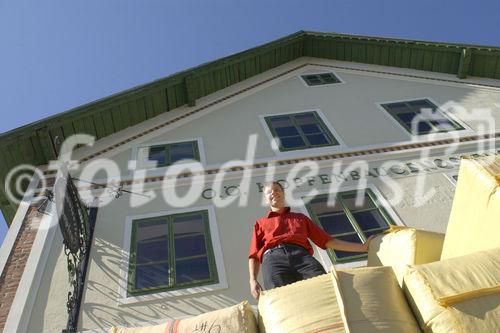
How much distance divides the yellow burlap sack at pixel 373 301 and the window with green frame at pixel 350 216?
3.04 meters

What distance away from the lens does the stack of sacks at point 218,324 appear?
3.35m

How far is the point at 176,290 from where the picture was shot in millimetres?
6016

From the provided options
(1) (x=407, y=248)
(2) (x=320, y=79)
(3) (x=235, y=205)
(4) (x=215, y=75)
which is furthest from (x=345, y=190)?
(4) (x=215, y=75)

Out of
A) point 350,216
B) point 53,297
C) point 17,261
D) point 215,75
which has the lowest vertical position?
point 53,297

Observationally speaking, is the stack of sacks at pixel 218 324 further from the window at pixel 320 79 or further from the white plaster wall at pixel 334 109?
the window at pixel 320 79

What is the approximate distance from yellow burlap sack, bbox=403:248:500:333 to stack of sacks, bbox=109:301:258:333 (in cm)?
104

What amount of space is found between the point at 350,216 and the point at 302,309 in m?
4.00

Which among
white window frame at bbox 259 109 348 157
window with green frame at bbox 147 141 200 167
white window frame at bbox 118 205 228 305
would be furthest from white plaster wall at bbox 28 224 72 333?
white window frame at bbox 259 109 348 157

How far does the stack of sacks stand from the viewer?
11.0 ft

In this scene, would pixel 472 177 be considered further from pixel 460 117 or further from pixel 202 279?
pixel 460 117

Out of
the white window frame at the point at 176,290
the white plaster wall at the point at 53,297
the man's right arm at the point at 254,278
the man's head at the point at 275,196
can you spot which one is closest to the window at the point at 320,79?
the white window frame at the point at 176,290

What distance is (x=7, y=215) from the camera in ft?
30.0

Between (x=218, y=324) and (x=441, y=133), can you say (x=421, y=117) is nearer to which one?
(x=441, y=133)

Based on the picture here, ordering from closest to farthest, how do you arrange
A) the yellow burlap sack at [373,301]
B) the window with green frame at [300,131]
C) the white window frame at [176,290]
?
the yellow burlap sack at [373,301] → the white window frame at [176,290] → the window with green frame at [300,131]
